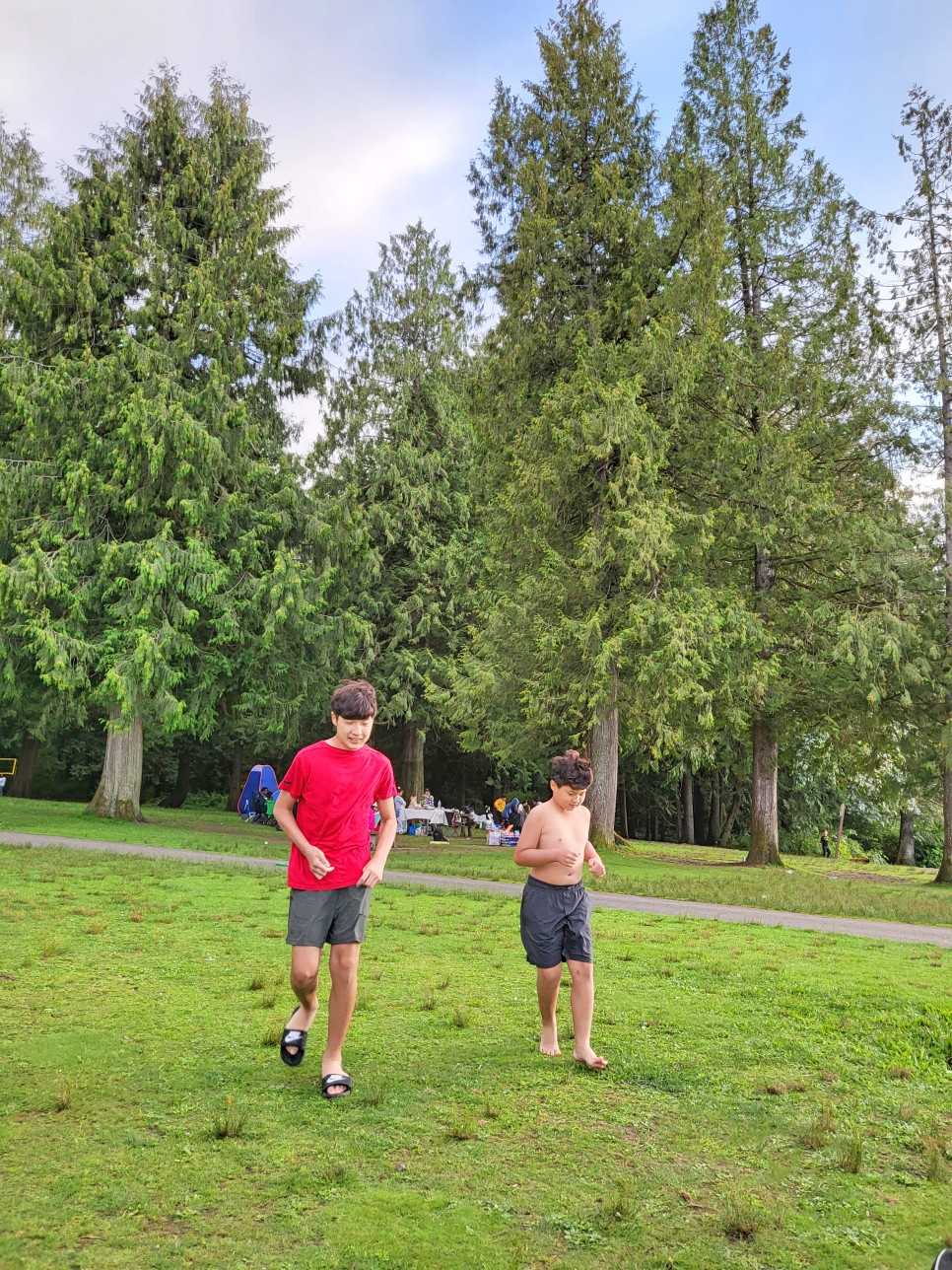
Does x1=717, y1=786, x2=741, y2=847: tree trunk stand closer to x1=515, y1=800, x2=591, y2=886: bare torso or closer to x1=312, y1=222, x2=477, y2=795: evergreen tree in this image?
x1=312, y1=222, x2=477, y2=795: evergreen tree

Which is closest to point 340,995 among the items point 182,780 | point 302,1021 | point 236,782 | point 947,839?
point 302,1021

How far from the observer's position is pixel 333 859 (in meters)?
4.31

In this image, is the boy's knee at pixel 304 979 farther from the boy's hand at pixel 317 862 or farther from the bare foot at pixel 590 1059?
the bare foot at pixel 590 1059

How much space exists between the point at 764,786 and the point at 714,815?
63.8 ft

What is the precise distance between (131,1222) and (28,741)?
117 ft

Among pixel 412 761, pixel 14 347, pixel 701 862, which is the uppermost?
pixel 14 347

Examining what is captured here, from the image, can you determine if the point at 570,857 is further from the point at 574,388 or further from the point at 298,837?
the point at 574,388

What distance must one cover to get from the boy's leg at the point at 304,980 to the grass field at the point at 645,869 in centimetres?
912

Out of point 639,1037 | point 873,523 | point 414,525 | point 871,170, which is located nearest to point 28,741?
point 414,525

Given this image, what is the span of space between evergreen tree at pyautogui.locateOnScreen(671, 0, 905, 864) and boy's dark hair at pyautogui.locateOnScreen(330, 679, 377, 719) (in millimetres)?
15996

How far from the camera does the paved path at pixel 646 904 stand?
33.9ft

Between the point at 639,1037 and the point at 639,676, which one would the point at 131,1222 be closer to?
the point at 639,1037

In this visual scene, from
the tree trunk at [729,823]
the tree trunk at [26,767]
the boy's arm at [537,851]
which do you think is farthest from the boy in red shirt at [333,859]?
the tree trunk at [729,823]

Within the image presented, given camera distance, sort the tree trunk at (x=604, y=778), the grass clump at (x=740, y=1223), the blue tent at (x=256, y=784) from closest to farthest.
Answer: the grass clump at (x=740, y=1223), the tree trunk at (x=604, y=778), the blue tent at (x=256, y=784)
